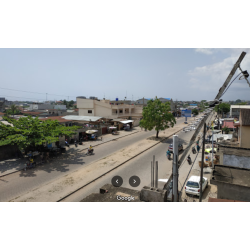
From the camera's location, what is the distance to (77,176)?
1256cm

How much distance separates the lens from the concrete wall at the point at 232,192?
777 centimetres

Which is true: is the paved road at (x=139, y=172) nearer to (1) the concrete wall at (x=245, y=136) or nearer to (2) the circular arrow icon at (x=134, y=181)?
(2) the circular arrow icon at (x=134, y=181)

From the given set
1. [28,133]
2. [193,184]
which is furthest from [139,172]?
[28,133]

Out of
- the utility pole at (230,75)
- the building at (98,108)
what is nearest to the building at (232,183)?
the utility pole at (230,75)

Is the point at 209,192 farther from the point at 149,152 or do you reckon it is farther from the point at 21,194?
the point at 21,194

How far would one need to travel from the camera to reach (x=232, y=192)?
26.4ft

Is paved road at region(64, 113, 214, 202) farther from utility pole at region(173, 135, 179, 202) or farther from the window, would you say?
utility pole at region(173, 135, 179, 202)

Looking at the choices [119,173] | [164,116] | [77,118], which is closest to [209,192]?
[119,173]

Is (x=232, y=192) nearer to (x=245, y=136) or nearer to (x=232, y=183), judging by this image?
(x=232, y=183)

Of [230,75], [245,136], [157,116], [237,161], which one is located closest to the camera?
[230,75]

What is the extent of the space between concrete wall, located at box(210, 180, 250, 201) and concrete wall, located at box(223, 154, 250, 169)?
3.20m

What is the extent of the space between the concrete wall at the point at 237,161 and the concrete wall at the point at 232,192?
126 inches

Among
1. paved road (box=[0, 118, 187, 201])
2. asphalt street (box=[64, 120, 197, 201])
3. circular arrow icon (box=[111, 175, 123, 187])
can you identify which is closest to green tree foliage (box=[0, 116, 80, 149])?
paved road (box=[0, 118, 187, 201])

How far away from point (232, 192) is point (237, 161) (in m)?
3.50
